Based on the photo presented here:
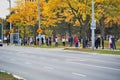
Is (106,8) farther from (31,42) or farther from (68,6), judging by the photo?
(31,42)

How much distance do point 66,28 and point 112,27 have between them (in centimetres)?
995

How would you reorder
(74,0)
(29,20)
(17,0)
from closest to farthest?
(74,0), (29,20), (17,0)

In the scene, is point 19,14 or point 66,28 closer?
point 19,14

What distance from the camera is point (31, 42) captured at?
82.6m

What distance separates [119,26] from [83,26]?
3226 centimetres

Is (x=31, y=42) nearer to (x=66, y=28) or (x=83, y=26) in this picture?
(x=66, y=28)

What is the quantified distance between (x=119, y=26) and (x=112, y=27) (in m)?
2.54

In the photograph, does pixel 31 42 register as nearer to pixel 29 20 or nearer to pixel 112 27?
pixel 29 20

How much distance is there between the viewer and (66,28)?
285 feet

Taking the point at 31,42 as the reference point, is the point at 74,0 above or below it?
above

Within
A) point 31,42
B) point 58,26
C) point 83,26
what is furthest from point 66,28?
point 83,26

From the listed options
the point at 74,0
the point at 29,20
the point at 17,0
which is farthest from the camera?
the point at 17,0

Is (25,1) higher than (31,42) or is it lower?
higher

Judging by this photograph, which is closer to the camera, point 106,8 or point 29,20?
point 106,8
